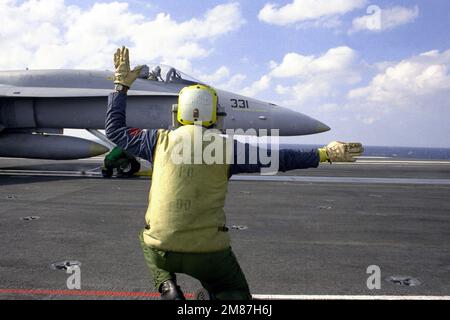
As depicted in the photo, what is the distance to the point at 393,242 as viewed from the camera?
671cm

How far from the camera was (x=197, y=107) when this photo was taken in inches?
111

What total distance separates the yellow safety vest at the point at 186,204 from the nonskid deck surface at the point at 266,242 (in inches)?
72.4

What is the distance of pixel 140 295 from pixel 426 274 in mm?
3444

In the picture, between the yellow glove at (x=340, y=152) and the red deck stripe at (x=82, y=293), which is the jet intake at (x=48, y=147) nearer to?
the red deck stripe at (x=82, y=293)

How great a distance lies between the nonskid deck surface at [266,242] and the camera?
4.58 m

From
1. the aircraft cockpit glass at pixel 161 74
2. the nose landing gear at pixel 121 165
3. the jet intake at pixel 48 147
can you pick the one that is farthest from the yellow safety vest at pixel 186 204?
the aircraft cockpit glass at pixel 161 74

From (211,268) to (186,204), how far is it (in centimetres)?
47

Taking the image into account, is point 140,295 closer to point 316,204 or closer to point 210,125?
point 210,125

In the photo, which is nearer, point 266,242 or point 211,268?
point 211,268

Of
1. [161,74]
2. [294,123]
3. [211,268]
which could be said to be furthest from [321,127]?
[211,268]

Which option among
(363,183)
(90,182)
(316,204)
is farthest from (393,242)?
(90,182)

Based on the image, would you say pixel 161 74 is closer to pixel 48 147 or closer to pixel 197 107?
pixel 48 147

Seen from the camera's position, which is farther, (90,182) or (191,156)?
(90,182)
